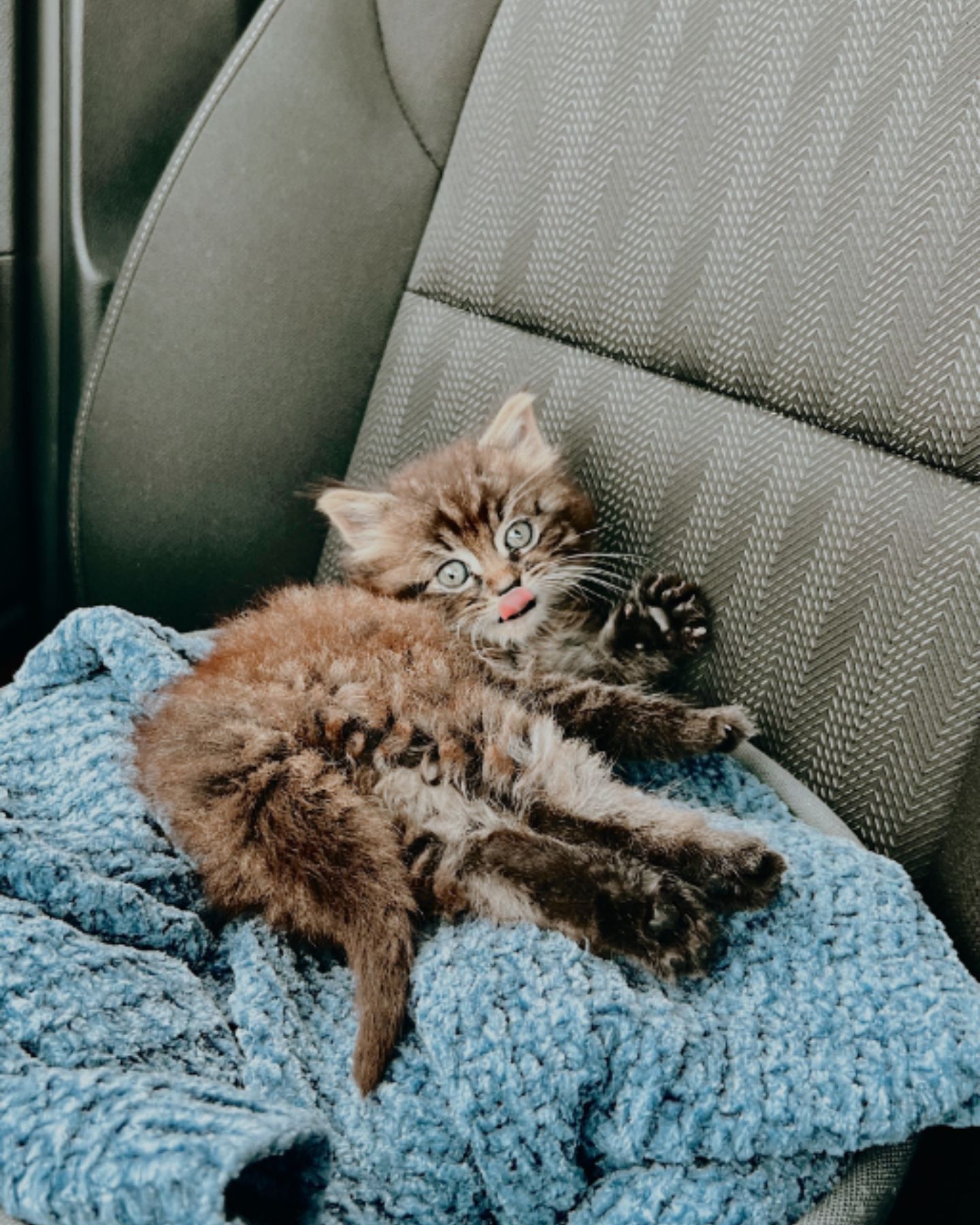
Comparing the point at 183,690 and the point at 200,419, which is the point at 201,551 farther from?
the point at 183,690

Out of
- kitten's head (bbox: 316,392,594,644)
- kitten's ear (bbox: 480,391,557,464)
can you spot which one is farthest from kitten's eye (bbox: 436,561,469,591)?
kitten's ear (bbox: 480,391,557,464)

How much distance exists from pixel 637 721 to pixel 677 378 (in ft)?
1.76

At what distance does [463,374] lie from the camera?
1833 millimetres

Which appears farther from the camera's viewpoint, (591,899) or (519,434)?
(519,434)

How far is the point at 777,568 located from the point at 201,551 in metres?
1.01

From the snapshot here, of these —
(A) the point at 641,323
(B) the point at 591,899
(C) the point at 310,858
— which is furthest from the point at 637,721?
(A) the point at 641,323

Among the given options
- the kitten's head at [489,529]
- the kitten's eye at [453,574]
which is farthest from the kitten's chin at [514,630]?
the kitten's eye at [453,574]

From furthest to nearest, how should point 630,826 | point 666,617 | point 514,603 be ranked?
point 514,603
point 666,617
point 630,826

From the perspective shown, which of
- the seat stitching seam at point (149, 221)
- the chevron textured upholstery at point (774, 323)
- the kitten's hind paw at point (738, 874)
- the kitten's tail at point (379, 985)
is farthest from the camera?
the seat stitching seam at point (149, 221)

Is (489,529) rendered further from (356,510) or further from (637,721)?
(637,721)

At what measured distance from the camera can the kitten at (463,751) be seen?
3.83 feet

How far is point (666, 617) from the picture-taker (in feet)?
5.07

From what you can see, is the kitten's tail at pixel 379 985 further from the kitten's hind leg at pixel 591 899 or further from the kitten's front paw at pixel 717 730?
the kitten's front paw at pixel 717 730

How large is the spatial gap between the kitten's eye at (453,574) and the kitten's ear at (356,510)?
0.46 feet
